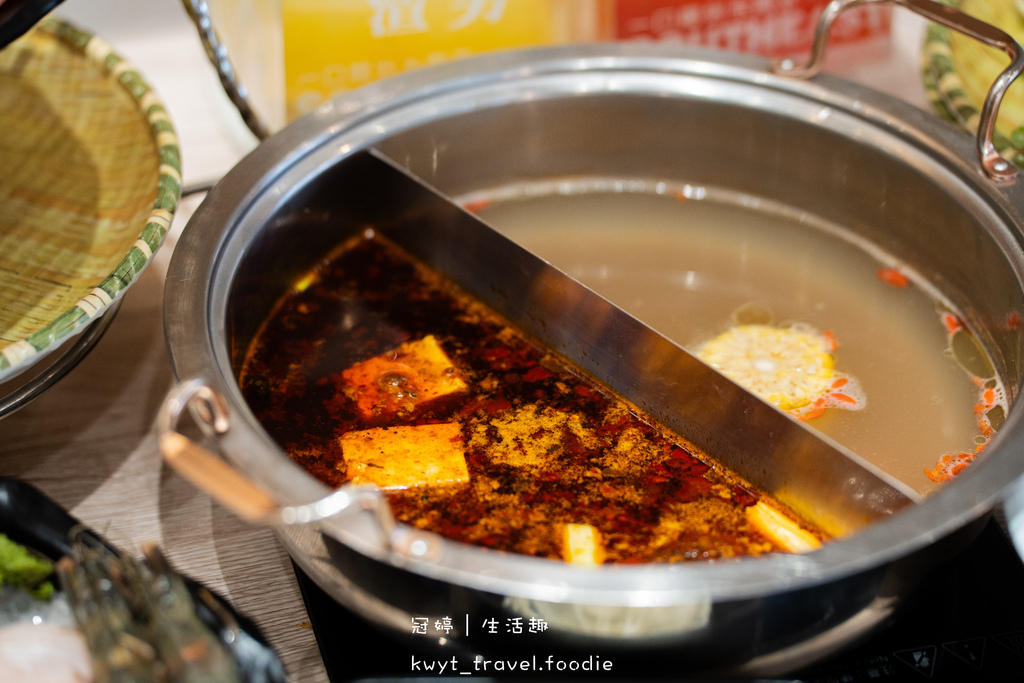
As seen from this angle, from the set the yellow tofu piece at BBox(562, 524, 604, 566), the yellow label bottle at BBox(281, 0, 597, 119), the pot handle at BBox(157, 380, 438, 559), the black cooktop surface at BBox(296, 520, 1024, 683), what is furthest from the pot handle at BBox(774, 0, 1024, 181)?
the pot handle at BBox(157, 380, 438, 559)

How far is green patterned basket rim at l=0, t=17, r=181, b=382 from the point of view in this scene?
112cm

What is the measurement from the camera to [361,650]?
113cm

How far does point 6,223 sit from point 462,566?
123 centimetres

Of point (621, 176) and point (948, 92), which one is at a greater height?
point (948, 92)

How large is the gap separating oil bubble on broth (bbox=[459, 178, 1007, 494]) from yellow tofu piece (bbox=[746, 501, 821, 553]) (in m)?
0.24

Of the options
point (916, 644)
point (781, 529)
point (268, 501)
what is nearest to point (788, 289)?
point (781, 529)

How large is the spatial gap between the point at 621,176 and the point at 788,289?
0.45 meters

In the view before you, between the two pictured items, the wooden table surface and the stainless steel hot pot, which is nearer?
the stainless steel hot pot

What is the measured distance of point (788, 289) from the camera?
1.66 m

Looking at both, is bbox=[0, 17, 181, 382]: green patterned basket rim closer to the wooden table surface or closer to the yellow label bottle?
the wooden table surface

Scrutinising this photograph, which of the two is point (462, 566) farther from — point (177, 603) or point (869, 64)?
point (869, 64)

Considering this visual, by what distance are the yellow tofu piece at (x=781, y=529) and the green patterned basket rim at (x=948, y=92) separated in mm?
821

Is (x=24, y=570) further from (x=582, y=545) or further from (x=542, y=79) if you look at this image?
(x=542, y=79)

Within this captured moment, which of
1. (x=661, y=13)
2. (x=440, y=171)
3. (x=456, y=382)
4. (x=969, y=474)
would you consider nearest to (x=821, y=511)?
(x=969, y=474)
